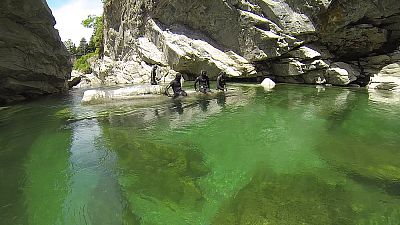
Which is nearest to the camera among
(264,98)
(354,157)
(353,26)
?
(354,157)

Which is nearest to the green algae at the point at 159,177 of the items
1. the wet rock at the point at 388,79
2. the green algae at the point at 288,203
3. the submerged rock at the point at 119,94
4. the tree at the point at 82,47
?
the green algae at the point at 288,203

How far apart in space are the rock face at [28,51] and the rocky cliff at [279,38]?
1100 centimetres

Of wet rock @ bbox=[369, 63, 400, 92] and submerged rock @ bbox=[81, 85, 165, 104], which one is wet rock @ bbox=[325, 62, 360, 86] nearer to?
wet rock @ bbox=[369, 63, 400, 92]

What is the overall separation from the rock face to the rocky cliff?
36.1 ft

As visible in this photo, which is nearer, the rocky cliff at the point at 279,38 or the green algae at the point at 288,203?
the green algae at the point at 288,203

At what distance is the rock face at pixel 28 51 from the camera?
13906 mm

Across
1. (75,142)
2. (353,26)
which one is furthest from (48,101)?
(353,26)

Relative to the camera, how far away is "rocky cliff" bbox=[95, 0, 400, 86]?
2095cm

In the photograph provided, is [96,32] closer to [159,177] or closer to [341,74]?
[341,74]

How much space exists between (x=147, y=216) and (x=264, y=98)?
1208 cm

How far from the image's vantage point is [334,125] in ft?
31.4

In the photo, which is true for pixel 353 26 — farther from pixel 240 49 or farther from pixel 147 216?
pixel 147 216

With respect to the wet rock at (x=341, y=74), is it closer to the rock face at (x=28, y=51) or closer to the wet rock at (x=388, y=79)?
the wet rock at (x=388, y=79)

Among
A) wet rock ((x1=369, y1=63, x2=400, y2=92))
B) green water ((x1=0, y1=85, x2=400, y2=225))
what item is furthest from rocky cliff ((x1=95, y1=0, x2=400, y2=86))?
green water ((x1=0, y1=85, x2=400, y2=225))
